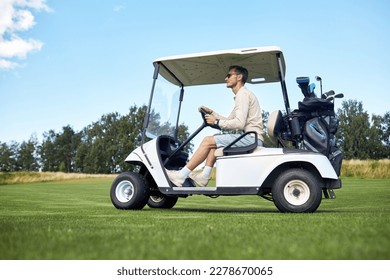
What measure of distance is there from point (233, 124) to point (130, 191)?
6.75ft

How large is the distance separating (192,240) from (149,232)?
62 cm

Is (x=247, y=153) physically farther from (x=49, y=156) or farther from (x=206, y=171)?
(x=49, y=156)

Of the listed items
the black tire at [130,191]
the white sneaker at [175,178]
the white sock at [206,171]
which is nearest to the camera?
the white sock at [206,171]

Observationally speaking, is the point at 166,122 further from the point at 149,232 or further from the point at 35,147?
the point at 35,147

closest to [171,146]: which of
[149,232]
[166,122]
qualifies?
[166,122]

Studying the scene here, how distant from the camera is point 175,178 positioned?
646cm

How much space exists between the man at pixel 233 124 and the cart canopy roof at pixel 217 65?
0.36m

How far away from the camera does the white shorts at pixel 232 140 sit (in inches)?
232

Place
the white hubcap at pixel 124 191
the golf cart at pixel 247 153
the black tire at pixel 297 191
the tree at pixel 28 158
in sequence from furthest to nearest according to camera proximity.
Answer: the tree at pixel 28 158 → the white hubcap at pixel 124 191 → the golf cart at pixel 247 153 → the black tire at pixel 297 191

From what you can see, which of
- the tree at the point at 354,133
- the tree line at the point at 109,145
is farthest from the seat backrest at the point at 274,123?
the tree at the point at 354,133

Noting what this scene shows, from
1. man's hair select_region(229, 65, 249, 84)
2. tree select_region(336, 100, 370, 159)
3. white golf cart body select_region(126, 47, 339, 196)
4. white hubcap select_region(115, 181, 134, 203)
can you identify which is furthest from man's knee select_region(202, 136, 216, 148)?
tree select_region(336, 100, 370, 159)

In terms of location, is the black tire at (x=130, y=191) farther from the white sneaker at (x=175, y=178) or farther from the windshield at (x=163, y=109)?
the windshield at (x=163, y=109)

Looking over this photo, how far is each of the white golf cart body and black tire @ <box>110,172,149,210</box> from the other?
9.3 inches

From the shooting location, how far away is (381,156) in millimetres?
65750
